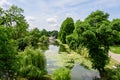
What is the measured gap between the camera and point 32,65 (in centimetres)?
2305

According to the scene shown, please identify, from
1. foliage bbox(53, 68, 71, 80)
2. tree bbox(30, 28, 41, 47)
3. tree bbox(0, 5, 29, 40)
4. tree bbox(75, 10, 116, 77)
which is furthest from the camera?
tree bbox(30, 28, 41, 47)

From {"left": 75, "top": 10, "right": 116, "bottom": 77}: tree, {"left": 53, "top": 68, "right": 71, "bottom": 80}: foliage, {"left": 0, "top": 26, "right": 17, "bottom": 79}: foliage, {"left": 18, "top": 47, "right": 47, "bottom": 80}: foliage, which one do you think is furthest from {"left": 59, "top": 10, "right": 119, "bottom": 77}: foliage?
{"left": 0, "top": 26, "right": 17, "bottom": 79}: foliage

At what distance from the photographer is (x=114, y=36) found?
25.2m

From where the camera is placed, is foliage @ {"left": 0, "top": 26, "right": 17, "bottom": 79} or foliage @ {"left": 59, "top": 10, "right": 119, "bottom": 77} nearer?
foliage @ {"left": 0, "top": 26, "right": 17, "bottom": 79}

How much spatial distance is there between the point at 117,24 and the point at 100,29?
417 centimetres

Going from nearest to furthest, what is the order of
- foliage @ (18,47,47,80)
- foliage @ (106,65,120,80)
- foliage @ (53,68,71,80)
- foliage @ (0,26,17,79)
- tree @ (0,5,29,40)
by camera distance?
foliage @ (0,26,17,79)
foliage @ (53,68,71,80)
foliage @ (106,65,120,80)
foliage @ (18,47,47,80)
tree @ (0,5,29,40)

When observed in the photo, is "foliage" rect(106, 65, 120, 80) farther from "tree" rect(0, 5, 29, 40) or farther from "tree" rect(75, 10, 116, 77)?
"tree" rect(0, 5, 29, 40)

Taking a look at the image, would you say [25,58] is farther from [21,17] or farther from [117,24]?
[21,17]

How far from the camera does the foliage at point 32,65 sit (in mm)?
22641

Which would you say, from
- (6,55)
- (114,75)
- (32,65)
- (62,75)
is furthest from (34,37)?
(6,55)

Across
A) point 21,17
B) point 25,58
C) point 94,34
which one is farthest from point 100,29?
point 21,17

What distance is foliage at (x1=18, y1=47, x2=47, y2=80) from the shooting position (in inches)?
891

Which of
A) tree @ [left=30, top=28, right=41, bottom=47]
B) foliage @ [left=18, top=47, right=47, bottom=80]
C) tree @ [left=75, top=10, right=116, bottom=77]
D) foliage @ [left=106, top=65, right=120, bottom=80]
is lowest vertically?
foliage @ [left=106, top=65, right=120, bottom=80]

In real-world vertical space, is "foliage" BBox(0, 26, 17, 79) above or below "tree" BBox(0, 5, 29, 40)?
below
